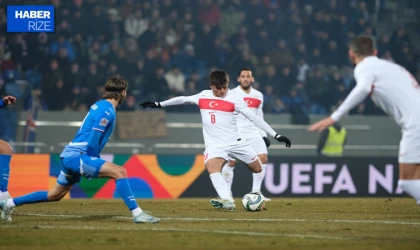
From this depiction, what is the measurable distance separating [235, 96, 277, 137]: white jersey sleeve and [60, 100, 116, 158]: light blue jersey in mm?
2965

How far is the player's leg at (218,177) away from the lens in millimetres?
12508

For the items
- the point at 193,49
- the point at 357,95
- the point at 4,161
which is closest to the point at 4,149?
the point at 4,161

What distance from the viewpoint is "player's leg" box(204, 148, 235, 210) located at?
12508mm

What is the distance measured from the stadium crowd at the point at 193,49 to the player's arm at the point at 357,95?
12.8 m

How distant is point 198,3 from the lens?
978 inches

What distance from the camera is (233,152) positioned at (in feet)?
42.0

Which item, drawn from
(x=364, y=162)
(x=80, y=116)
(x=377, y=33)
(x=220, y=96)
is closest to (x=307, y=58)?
(x=377, y=33)

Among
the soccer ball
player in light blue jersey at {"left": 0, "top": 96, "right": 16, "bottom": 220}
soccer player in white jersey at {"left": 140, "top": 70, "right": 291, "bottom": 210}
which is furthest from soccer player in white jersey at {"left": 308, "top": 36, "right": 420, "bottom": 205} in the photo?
player in light blue jersey at {"left": 0, "top": 96, "right": 16, "bottom": 220}

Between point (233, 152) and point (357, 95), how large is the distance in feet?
13.9

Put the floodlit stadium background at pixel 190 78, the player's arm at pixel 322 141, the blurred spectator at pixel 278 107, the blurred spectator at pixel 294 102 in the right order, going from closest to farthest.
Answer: the floodlit stadium background at pixel 190 78
the player's arm at pixel 322 141
the blurred spectator at pixel 278 107
the blurred spectator at pixel 294 102

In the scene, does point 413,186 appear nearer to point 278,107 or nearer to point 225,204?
point 225,204

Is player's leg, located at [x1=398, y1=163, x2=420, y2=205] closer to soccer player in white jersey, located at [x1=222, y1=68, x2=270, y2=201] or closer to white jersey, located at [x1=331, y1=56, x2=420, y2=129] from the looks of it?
white jersey, located at [x1=331, y1=56, x2=420, y2=129]

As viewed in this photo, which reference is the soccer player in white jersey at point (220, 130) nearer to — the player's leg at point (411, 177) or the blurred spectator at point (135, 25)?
the player's leg at point (411, 177)

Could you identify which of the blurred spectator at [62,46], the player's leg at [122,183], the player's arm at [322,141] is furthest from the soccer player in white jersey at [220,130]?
the blurred spectator at [62,46]
